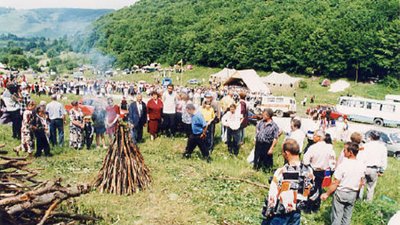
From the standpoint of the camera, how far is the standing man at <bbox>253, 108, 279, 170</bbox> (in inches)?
330

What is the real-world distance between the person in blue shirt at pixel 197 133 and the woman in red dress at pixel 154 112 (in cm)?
208

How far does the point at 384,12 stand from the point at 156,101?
291ft

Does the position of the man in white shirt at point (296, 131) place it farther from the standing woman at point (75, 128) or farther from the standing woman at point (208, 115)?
the standing woman at point (75, 128)

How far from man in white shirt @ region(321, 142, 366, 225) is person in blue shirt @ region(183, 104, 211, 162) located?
13.1 feet

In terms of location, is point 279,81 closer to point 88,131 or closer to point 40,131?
point 88,131

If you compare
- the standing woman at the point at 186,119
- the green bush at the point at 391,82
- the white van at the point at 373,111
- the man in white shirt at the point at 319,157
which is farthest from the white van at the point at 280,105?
the green bush at the point at 391,82

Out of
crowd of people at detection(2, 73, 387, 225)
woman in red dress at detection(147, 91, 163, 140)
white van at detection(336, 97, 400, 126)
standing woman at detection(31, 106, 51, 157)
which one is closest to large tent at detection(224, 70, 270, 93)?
white van at detection(336, 97, 400, 126)

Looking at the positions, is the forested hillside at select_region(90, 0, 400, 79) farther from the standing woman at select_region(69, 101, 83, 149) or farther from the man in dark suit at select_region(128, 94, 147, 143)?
the standing woman at select_region(69, 101, 83, 149)

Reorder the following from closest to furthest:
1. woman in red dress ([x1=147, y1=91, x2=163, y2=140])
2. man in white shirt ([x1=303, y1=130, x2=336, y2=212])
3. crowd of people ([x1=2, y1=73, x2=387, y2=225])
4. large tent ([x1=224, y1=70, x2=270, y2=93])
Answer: crowd of people ([x1=2, y1=73, x2=387, y2=225])
man in white shirt ([x1=303, y1=130, x2=336, y2=212])
woman in red dress ([x1=147, y1=91, x2=163, y2=140])
large tent ([x1=224, y1=70, x2=270, y2=93])

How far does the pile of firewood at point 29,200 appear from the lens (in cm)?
427

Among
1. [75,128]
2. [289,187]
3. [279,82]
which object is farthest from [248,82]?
[289,187]

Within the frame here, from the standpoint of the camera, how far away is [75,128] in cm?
1050

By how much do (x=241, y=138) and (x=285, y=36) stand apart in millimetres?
89543

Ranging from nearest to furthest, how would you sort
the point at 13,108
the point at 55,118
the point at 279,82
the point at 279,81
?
the point at 55,118, the point at 13,108, the point at 279,82, the point at 279,81
